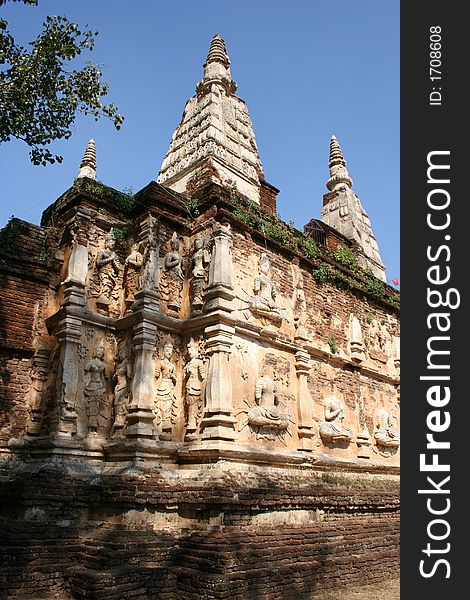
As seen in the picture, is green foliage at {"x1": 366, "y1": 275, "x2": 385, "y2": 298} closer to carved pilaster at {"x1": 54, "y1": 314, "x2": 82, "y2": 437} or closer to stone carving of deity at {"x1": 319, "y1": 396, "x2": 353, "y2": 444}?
stone carving of deity at {"x1": 319, "y1": 396, "x2": 353, "y2": 444}

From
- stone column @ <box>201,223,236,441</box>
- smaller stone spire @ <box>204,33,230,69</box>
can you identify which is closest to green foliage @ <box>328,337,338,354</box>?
stone column @ <box>201,223,236,441</box>

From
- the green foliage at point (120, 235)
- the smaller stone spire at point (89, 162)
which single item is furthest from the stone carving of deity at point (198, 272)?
the smaller stone spire at point (89, 162)

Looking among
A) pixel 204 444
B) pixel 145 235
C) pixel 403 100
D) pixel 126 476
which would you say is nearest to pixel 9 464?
pixel 126 476

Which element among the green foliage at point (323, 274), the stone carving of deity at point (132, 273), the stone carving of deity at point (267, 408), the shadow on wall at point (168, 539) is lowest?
the shadow on wall at point (168, 539)

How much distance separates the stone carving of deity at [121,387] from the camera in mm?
8961

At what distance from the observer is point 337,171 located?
1939 cm

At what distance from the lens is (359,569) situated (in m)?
8.69

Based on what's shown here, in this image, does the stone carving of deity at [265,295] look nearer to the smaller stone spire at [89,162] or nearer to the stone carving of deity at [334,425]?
the stone carving of deity at [334,425]

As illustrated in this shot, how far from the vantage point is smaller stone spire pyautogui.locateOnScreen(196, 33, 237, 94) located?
45.2 feet

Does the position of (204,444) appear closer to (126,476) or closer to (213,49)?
(126,476)

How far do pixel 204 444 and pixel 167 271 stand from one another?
3.31 metres

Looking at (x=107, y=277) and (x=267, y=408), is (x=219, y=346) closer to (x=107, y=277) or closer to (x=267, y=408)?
(x=267, y=408)

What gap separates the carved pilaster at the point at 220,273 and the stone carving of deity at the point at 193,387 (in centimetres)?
89

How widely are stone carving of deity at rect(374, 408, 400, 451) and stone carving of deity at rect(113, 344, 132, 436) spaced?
21.4 feet
